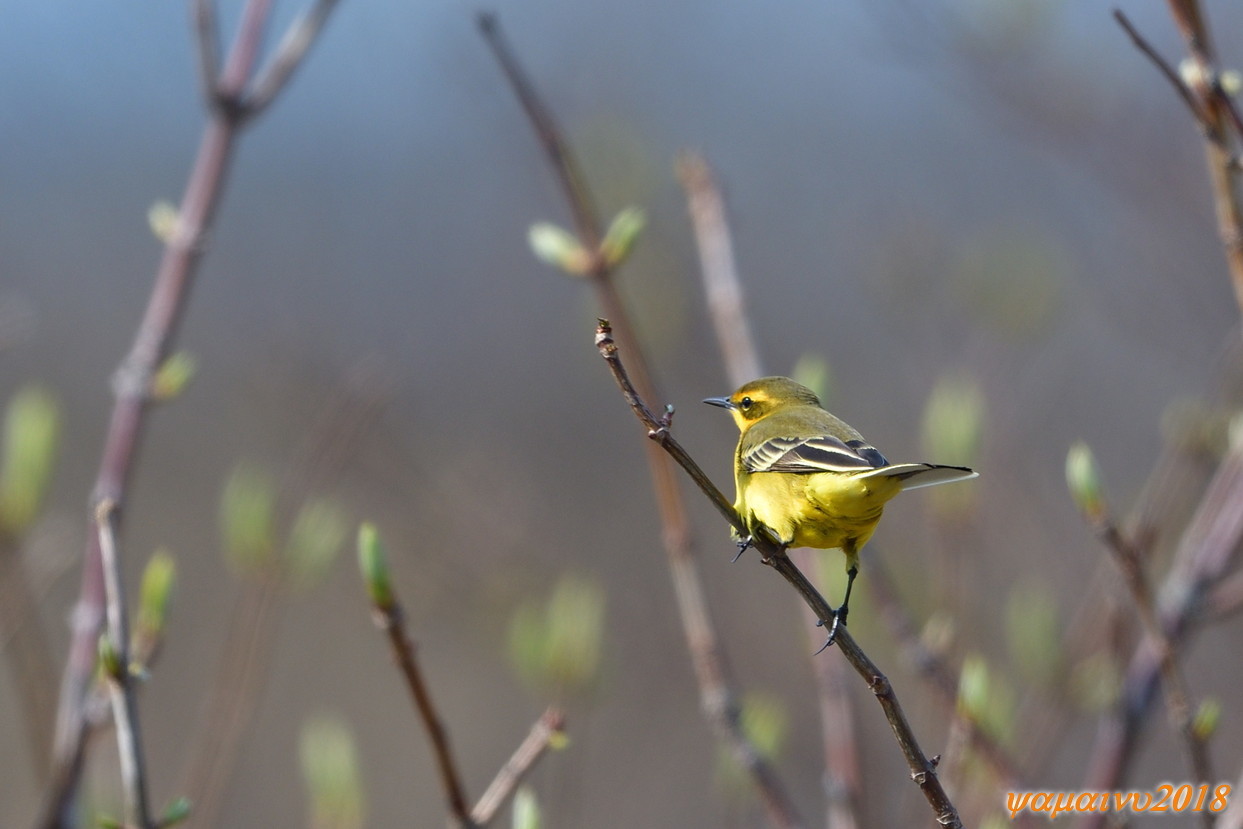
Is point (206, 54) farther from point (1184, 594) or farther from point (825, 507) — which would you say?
point (1184, 594)

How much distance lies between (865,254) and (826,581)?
3.01 meters

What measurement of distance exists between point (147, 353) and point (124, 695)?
81cm

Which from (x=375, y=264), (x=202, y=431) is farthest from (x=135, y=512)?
(x=375, y=264)

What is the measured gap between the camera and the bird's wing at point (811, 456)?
237cm

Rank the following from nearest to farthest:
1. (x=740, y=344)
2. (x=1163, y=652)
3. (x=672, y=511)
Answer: (x=1163, y=652) → (x=672, y=511) → (x=740, y=344)

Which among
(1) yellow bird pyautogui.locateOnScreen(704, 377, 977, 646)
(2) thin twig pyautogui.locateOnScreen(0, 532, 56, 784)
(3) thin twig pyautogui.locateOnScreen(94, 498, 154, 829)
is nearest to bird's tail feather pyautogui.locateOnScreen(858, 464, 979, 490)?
(1) yellow bird pyautogui.locateOnScreen(704, 377, 977, 646)

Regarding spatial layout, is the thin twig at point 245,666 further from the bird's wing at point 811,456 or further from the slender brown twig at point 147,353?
the bird's wing at point 811,456

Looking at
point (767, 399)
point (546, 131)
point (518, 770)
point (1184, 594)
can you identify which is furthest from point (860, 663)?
point (767, 399)

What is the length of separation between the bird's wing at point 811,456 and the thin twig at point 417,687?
112cm

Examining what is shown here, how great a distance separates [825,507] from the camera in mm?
2373

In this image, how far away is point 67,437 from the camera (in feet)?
28.6

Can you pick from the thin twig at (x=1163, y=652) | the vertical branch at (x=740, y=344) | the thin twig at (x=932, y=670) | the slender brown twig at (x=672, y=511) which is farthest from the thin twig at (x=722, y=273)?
the thin twig at (x=1163, y=652)

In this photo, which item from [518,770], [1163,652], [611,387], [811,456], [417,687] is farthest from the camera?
[611,387]

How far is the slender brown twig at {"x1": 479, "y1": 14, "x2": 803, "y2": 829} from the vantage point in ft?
6.79
